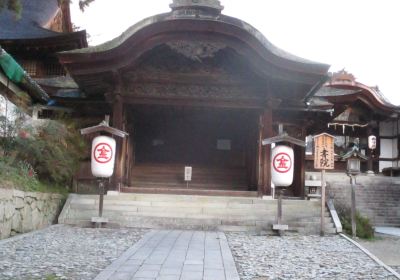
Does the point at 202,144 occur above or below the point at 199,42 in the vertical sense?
below

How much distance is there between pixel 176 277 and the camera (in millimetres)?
5547

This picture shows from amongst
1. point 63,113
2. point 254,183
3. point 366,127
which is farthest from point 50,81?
point 366,127

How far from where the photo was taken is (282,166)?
37.5ft

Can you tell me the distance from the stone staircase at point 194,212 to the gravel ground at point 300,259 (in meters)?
1.27

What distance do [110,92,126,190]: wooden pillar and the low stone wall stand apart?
1881mm

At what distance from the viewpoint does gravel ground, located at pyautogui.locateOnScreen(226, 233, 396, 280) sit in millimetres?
6352

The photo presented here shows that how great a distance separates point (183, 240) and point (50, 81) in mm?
9757

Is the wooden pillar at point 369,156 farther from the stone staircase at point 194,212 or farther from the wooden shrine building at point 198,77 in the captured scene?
the stone staircase at point 194,212

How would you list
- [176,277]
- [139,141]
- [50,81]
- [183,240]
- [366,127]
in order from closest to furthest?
[176,277]
[183,240]
[50,81]
[139,141]
[366,127]

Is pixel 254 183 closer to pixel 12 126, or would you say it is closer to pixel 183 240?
pixel 183 240

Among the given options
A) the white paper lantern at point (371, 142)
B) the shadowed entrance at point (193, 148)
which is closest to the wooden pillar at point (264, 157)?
the shadowed entrance at point (193, 148)

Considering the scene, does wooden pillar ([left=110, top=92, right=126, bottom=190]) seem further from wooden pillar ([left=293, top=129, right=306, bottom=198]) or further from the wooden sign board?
wooden pillar ([left=293, top=129, right=306, bottom=198])

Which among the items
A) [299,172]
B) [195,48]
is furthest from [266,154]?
[195,48]

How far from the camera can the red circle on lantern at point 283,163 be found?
11406mm
